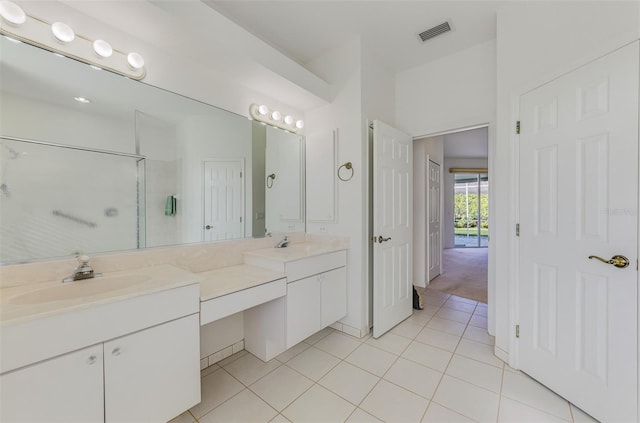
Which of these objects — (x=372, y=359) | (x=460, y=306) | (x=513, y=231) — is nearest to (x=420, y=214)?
(x=460, y=306)

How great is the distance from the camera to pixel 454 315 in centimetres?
282

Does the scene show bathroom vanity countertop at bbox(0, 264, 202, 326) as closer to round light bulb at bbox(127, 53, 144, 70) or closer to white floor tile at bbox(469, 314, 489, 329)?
round light bulb at bbox(127, 53, 144, 70)

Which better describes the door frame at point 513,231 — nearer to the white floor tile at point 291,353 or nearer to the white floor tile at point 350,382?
the white floor tile at point 350,382

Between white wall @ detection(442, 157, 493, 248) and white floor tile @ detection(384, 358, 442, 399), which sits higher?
white wall @ detection(442, 157, 493, 248)

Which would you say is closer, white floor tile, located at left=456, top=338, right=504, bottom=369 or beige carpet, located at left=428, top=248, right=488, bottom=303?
white floor tile, located at left=456, top=338, right=504, bottom=369

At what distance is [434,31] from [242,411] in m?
3.29

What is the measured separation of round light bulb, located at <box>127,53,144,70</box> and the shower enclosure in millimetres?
555

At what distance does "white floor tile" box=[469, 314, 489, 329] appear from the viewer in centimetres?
256

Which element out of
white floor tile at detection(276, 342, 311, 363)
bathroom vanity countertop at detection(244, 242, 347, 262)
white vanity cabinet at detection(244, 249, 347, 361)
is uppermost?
bathroom vanity countertop at detection(244, 242, 347, 262)

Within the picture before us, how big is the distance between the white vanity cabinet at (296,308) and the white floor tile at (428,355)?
0.69m

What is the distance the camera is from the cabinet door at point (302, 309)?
1.85m

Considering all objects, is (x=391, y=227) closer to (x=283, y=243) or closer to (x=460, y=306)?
(x=283, y=243)

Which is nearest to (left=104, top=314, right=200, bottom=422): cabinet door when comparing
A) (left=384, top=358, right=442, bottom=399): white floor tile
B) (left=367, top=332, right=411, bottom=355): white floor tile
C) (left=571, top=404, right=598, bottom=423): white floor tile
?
(left=384, top=358, right=442, bottom=399): white floor tile

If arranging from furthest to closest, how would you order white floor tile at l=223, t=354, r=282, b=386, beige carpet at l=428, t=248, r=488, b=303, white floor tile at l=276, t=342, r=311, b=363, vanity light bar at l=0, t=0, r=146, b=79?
beige carpet at l=428, t=248, r=488, b=303 < white floor tile at l=276, t=342, r=311, b=363 < white floor tile at l=223, t=354, r=282, b=386 < vanity light bar at l=0, t=0, r=146, b=79
